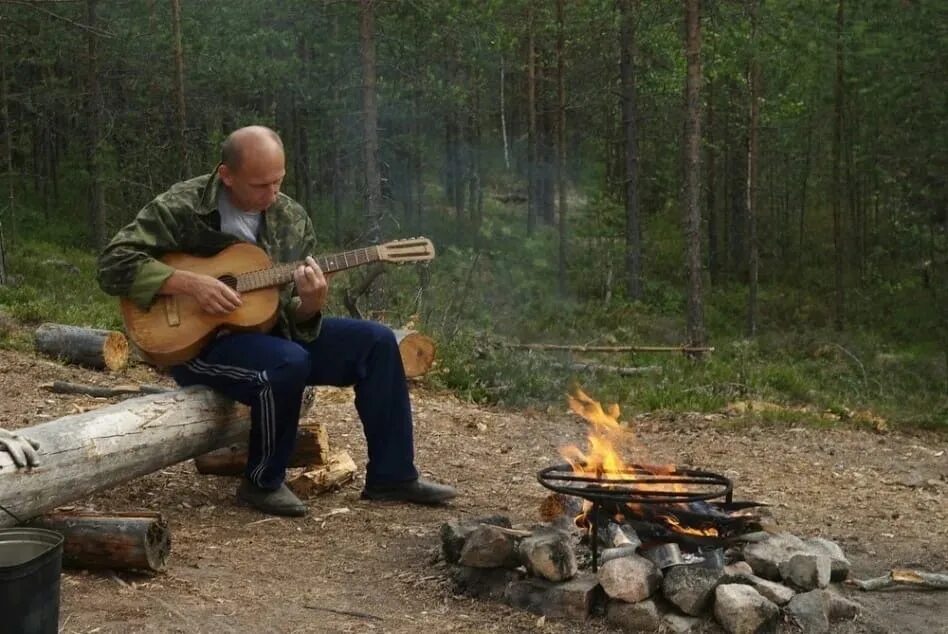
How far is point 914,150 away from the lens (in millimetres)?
18766

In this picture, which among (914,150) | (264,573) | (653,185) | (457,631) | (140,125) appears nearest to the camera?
(457,631)

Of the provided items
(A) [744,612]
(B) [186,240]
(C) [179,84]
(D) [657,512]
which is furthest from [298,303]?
(C) [179,84]

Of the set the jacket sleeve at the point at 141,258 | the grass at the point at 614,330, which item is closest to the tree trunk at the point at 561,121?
the grass at the point at 614,330

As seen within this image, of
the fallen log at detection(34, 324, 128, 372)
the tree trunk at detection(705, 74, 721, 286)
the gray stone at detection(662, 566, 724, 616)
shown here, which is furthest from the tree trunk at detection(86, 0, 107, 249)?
the gray stone at detection(662, 566, 724, 616)

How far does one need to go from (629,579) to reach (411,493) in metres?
1.80

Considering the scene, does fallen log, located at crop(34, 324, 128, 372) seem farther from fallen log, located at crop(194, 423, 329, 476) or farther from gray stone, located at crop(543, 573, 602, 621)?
gray stone, located at crop(543, 573, 602, 621)

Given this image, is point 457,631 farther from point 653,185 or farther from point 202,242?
point 653,185

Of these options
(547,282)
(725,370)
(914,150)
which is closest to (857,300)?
(914,150)

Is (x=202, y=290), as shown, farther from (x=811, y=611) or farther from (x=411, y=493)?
(x=811, y=611)

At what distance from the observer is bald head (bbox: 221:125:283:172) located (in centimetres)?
463

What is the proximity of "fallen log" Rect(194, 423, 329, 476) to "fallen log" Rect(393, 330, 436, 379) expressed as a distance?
10.9ft

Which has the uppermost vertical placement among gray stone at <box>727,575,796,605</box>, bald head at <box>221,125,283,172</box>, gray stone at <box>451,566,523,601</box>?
bald head at <box>221,125,283,172</box>

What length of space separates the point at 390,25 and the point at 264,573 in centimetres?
1883

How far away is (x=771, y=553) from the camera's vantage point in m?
3.90
